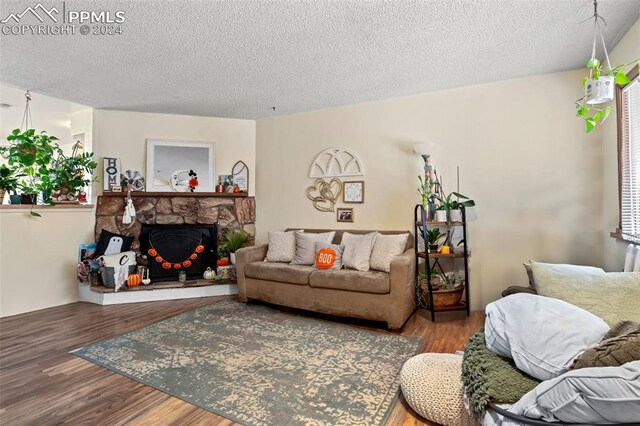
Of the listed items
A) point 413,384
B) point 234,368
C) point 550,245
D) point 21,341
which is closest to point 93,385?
point 234,368

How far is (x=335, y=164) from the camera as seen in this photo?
434cm

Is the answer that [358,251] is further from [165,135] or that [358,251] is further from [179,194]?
[165,135]

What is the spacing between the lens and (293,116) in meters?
4.64

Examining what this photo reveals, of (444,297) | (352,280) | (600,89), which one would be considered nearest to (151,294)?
(352,280)

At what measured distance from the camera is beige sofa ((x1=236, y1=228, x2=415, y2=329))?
2.98 meters

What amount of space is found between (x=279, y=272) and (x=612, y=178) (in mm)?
3268

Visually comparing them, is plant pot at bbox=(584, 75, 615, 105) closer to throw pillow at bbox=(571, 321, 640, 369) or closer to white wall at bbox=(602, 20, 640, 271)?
white wall at bbox=(602, 20, 640, 271)

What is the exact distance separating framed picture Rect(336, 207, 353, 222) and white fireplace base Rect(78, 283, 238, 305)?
171 cm

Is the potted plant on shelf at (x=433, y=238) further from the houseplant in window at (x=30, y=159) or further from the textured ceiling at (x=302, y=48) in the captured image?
the houseplant in window at (x=30, y=159)

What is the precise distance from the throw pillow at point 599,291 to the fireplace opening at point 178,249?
3951 mm

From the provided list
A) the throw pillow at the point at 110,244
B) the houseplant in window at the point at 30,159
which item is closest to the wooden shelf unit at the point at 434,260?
the throw pillow at the point at 110,244

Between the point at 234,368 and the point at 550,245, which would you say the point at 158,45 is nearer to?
the point at 234,368

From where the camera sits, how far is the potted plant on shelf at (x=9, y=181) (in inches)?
138

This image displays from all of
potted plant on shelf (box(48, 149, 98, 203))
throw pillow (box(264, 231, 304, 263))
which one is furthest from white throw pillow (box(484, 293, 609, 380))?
potted plant on shelf (box(48, 149, 98, 203))
